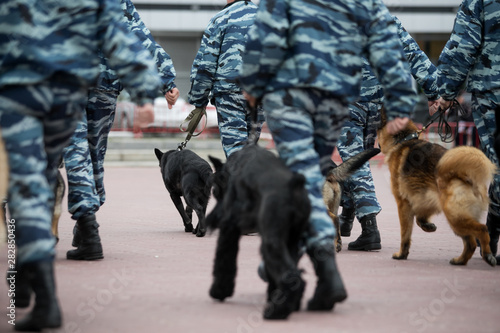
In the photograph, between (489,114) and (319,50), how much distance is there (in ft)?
8.19

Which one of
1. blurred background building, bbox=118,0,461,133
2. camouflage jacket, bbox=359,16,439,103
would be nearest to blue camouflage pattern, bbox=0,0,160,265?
camouflage jacket, bbox=359,16,439,103

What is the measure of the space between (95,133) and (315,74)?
302 cm

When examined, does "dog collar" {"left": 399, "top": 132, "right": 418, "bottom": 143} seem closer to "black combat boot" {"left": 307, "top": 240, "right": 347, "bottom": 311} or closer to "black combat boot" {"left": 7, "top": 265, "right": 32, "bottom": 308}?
"black combat boot" {"left": 307, "top": 240, "right": 347, "bottom": 311}

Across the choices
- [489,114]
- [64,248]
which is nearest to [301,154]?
[489,114]

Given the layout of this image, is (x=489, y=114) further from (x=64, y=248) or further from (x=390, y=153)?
(x=64, y=248)

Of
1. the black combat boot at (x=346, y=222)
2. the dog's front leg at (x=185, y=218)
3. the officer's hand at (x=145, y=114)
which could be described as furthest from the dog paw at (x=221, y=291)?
the dog's front leg at (x=185, y=218)

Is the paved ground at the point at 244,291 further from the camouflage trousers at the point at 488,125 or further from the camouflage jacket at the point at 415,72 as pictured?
the camouflage jacket at the point at 415,72

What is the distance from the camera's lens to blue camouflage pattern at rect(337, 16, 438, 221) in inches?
315

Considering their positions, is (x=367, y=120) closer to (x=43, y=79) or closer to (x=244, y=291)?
(x=244, y=291)

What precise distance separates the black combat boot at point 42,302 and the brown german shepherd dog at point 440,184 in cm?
360

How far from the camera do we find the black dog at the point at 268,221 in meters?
4.43

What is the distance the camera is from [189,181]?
29.2ft

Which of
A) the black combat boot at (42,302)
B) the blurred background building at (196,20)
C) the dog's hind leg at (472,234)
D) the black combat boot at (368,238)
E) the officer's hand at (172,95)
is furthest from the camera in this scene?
the blurred background building at (196,20)

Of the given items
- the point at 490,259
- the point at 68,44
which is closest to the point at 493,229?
the point at 490,259
